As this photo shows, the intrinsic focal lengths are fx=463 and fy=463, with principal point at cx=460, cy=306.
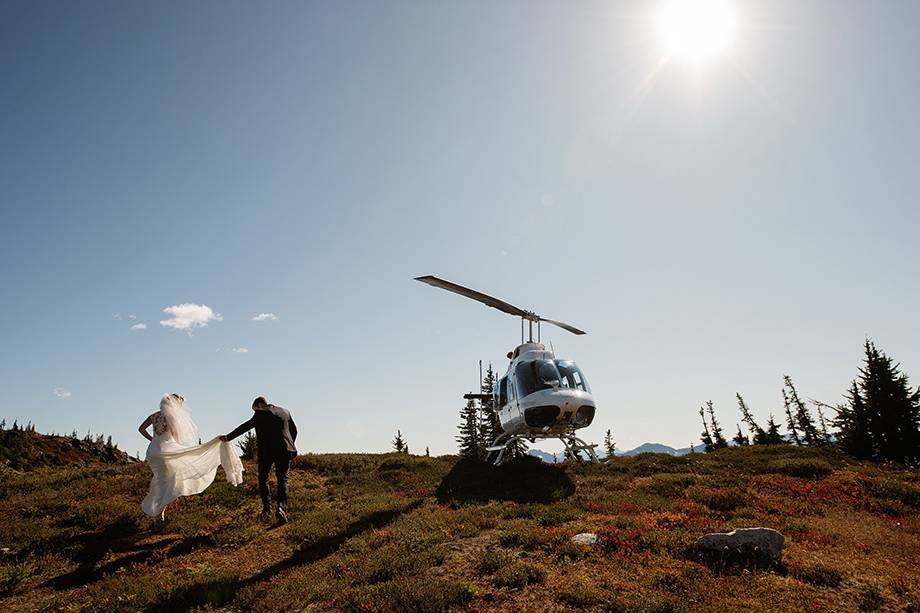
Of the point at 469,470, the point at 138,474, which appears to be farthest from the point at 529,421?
the point at 138,474

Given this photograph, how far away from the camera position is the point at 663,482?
51.3 ft

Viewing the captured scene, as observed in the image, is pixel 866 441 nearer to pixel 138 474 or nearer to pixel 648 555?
pixel 648 555

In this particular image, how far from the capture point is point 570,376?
1733 centimetres

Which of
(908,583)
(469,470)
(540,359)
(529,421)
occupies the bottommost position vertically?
(908,583)

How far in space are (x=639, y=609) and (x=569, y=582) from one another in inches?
49.4

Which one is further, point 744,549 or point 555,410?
point 555,410

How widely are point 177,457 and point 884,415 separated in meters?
43.1

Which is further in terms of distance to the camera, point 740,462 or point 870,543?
point 740,462

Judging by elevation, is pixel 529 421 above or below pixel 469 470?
above

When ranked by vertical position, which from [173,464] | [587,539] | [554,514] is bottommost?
[587,539]

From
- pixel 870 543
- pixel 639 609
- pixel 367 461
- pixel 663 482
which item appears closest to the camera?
pixel 639 609

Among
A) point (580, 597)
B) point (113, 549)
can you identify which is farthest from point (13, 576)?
point (580, 597)

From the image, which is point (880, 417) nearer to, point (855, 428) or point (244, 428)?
point (855, 428)

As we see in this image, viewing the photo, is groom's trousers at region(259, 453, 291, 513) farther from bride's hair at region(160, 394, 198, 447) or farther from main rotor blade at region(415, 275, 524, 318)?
main rotor blade at region(415, 275, 524, 318)
